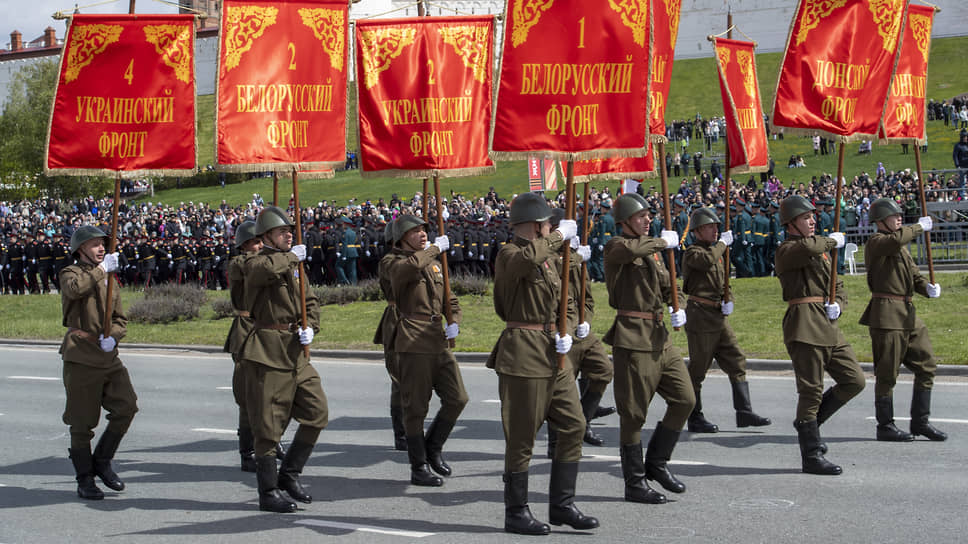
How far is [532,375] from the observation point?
7270mm

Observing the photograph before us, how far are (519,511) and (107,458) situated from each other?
12.1 ft

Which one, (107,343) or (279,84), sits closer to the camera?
(107,343)

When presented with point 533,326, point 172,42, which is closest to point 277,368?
point 533,326

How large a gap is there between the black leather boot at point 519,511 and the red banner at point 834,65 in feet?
15.9

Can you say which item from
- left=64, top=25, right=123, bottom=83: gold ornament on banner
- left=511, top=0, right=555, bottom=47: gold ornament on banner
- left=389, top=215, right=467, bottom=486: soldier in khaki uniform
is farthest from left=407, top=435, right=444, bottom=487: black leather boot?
left=64, top=25, right=123, bottom=83: gold ornament on banner

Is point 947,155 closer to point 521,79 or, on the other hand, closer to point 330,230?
point 330,230

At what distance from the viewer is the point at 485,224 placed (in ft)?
90.0

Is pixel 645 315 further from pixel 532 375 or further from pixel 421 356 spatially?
pixel 421 356

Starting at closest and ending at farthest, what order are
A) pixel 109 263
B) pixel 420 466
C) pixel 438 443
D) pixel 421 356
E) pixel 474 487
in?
1. pixel 109 263
2. pixel 474 487
3. pixel 420 466
4. pixel 421 356
5. pixel 438 443

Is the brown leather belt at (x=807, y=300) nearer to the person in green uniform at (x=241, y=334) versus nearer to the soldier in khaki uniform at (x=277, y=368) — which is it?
the soldier in khaki uniform at (x=277, y=368)

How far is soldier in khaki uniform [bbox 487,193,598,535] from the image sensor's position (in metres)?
7.25

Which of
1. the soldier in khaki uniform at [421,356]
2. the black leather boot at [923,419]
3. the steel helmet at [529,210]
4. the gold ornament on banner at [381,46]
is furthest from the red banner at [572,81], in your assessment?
the black leather boot at [923,419]

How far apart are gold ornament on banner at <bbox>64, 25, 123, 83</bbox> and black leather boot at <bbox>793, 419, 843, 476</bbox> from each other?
639 centimetres

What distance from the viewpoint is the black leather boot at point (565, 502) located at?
7.27m
